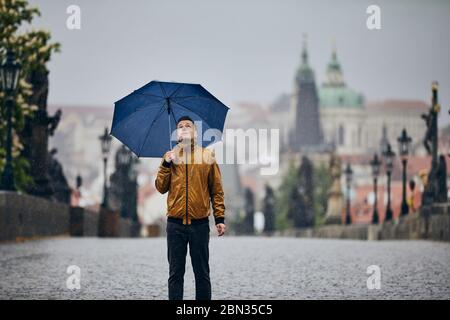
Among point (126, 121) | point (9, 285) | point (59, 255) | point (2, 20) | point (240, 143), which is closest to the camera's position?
point (126, 121)

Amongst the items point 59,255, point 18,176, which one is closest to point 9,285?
point 59,255

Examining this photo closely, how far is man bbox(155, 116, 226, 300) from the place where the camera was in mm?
7258

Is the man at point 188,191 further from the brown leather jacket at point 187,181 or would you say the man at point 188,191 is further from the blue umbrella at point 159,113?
the blue umbrella at point 159,113

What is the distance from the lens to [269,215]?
8688 centimetres

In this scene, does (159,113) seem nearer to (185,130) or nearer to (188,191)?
(185,130)

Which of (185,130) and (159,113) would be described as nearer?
(185,130)

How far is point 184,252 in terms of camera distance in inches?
292

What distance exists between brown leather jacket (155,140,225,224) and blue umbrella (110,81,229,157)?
0.46 meters

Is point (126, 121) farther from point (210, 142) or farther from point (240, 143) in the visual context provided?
point (240, 143)

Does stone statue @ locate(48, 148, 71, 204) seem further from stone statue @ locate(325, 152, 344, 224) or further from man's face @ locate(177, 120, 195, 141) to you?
man's face @ locate(177, 120, 195, 141)

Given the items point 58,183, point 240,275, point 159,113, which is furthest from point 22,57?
point 159,113

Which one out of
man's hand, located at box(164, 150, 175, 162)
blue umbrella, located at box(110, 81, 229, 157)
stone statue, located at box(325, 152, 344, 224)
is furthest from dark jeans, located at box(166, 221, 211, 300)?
stone statue, located at box(325, 152, 344, 224)

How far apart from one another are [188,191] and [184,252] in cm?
44
